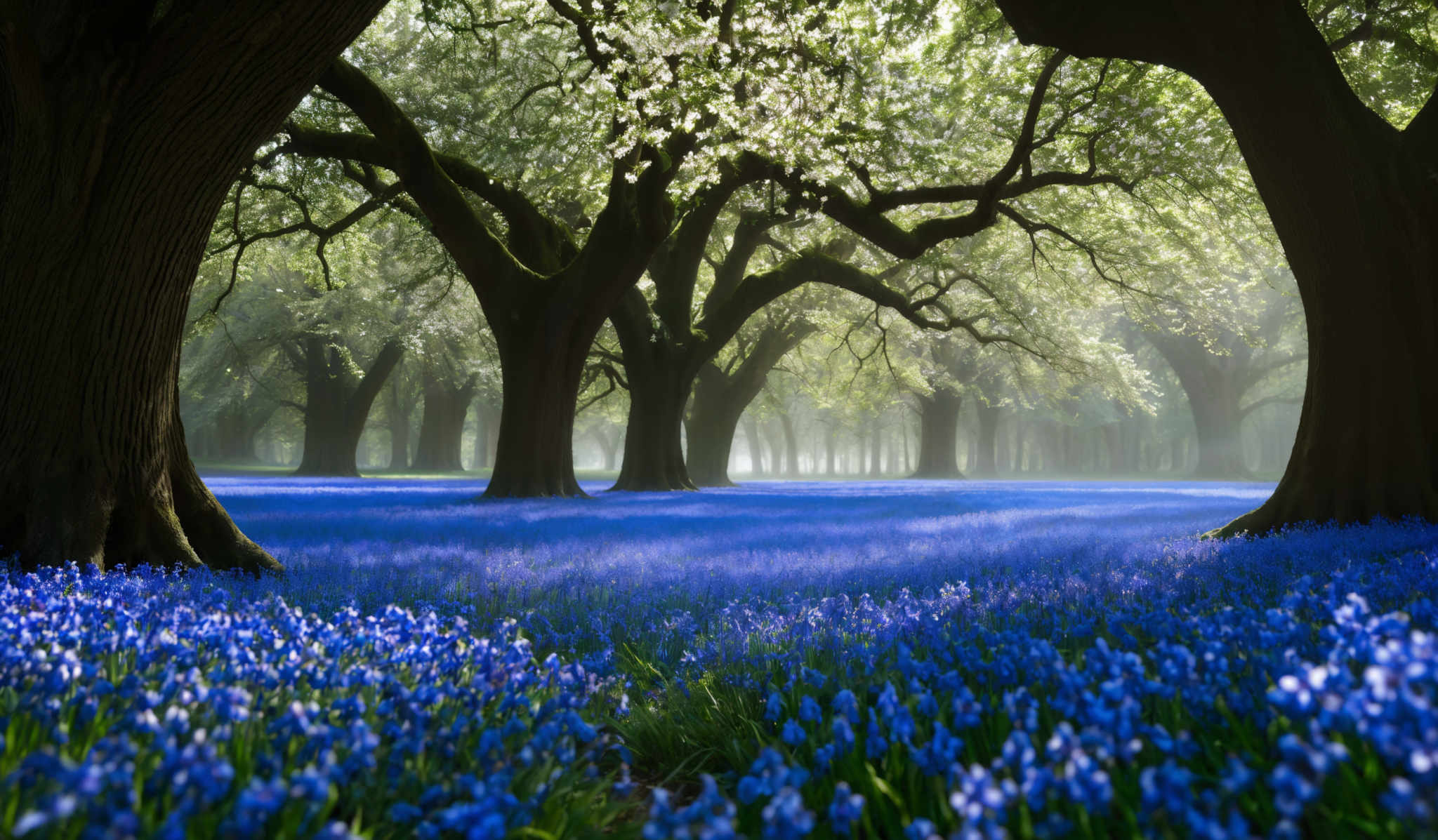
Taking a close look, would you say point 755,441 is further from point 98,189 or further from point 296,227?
point 98,189

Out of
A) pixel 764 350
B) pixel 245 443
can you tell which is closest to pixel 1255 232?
pixel 764 350

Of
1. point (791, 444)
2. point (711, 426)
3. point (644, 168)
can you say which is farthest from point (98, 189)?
point (791, 444)

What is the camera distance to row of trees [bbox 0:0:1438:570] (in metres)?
5.22

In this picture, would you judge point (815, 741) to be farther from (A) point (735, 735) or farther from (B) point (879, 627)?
(B) point (879, 627)

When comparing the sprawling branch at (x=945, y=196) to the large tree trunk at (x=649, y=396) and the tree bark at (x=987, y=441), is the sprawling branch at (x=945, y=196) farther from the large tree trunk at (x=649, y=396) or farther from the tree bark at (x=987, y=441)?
the tree bark at (x=987, y=441)

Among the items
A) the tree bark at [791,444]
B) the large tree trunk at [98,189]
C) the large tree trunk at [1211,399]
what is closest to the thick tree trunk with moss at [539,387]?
the large tree trunk at [98,189]

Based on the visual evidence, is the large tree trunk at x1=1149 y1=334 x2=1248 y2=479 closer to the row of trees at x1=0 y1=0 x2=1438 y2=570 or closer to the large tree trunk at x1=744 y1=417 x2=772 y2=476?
the row of trees at x1=0 y1=0 x2=1438 y2=570

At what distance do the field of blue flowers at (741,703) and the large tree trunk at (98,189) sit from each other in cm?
109

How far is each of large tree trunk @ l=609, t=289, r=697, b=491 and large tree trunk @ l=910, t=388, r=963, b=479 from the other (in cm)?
2375

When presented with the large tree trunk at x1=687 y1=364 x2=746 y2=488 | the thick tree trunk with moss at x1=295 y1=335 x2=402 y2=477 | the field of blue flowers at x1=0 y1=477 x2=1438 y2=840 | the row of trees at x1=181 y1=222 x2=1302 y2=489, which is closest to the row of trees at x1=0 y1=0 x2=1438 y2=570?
the field of blue flowers at x1=0 y1=477 x2=1438 y2=840

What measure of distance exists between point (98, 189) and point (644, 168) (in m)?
9.19

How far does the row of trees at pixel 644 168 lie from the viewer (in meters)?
5.22

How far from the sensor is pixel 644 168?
13594 mm

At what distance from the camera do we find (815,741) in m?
2.44
